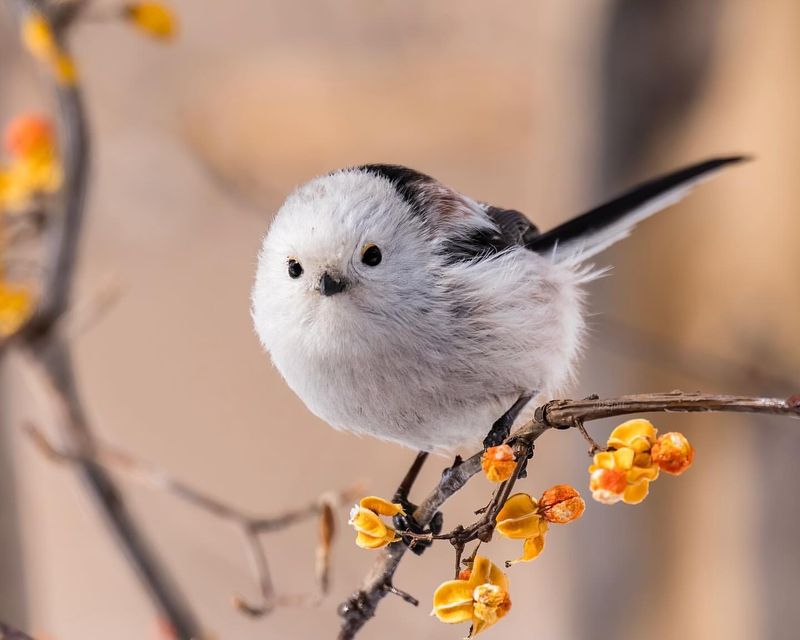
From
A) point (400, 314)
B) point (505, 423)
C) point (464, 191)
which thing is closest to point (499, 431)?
point (505, 423)

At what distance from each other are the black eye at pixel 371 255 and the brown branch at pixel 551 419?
16 cm

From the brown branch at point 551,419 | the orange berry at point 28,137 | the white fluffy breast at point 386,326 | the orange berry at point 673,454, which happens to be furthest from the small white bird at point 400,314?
the orange berry at point 28,137

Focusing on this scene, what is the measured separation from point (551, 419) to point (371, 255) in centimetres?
23

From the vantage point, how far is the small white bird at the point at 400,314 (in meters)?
0.59

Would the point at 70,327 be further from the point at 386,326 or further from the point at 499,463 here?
the point at 499,463

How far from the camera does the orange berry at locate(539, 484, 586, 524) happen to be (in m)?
0.45

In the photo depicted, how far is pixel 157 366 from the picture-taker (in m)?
2.46

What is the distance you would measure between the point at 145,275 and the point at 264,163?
498mm

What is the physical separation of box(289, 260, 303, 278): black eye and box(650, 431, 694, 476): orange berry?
0.27 m

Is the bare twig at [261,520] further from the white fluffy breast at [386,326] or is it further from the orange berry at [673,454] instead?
the orange berry at [673,454]

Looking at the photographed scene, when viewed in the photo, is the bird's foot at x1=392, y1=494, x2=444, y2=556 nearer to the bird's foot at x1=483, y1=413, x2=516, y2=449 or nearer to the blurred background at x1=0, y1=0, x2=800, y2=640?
the bird's foot at x1=483, y1=413, x2=516, y2=449

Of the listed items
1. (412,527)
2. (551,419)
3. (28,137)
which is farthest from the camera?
(28,137)

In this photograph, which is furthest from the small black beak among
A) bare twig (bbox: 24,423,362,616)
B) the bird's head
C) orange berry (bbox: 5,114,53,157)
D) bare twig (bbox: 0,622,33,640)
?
orange berry (bbox: 5,114,53,157)

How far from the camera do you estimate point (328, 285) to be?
578 mm
